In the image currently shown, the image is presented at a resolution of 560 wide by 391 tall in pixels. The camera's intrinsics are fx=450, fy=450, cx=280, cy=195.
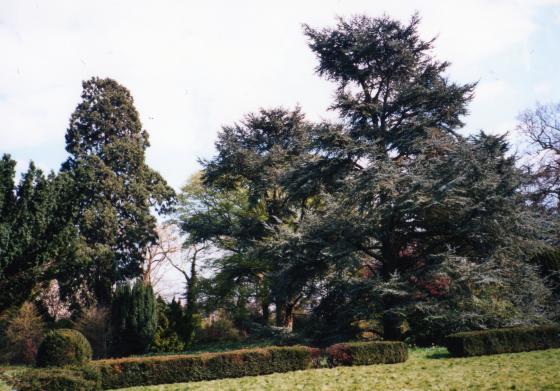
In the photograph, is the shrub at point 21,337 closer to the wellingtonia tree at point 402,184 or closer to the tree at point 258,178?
the tree at point 258,178

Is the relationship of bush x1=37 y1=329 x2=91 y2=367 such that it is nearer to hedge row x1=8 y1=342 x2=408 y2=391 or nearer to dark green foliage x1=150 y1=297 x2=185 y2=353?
hedge row x1=8 y1=342 x2=408 y2=391

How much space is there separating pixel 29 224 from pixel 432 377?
14190 millimetres

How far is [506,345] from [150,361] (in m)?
→ 10.1

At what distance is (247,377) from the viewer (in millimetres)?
11992

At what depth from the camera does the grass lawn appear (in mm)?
8055

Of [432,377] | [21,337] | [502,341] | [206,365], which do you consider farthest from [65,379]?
[21,337]

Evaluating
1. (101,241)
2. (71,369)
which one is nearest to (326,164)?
(71,369)

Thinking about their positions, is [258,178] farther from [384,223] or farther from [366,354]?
[366,354]

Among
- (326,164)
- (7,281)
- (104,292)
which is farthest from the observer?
(104,292)

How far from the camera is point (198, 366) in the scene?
39.5ft

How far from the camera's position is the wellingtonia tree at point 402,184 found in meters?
15.9

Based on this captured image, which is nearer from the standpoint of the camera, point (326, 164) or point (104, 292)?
point (326, 164)

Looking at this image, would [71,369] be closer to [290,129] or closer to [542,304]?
[542,304]

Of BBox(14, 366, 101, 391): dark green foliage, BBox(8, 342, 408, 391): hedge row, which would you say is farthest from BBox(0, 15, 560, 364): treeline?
BBox(14, 366, 101, 391): dark green foliage
